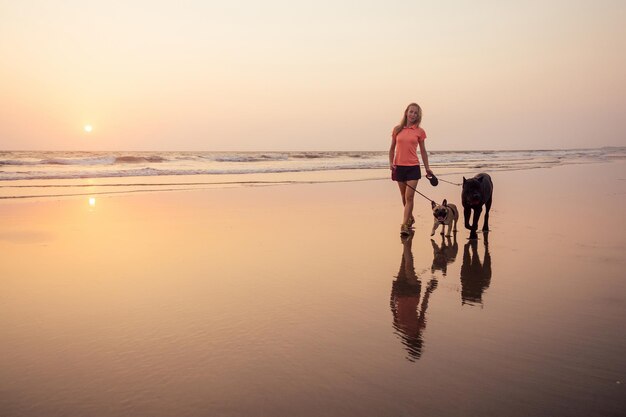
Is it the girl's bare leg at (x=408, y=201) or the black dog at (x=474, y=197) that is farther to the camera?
the girl's bare leg at (x=408, y=201)

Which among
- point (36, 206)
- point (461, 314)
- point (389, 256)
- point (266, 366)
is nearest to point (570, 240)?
point (389, 256)

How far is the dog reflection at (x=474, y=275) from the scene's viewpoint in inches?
164

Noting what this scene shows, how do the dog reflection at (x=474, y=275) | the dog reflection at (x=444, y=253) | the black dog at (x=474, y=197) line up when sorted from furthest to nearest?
the black dog at (x=474, y=197), the dog reflection at (x=444, y=253), the dog reflection at (x=474, y=275)

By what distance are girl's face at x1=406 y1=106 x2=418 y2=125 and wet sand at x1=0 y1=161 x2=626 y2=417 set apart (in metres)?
1.91

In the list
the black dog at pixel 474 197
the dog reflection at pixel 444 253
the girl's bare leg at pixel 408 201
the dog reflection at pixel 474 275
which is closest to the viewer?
the dog reflection at pixel 474 275

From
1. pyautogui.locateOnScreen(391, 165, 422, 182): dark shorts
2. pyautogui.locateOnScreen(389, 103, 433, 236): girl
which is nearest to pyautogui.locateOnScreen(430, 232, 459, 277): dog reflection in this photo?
pyautogui.locateOnScreen(389, 103, 433, 236): girl

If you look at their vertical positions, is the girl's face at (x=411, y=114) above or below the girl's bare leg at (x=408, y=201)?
above

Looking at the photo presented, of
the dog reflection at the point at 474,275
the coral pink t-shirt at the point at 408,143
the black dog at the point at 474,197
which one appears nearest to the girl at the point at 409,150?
the coral pink t-shirt at the point at 408,143

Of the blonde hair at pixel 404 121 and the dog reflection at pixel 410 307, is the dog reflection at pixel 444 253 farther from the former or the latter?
the blonde hair at pixel 404 121

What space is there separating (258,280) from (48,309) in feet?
5.90

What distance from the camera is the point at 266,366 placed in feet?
8.87

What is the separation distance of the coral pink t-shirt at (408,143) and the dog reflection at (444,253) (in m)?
1.55

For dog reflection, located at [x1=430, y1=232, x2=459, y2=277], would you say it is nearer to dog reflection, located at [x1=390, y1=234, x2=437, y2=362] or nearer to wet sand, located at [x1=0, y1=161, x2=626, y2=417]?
wet sand, located at [x1=0, y1=161, x2=626, y2=417]

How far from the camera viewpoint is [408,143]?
8.02 m
